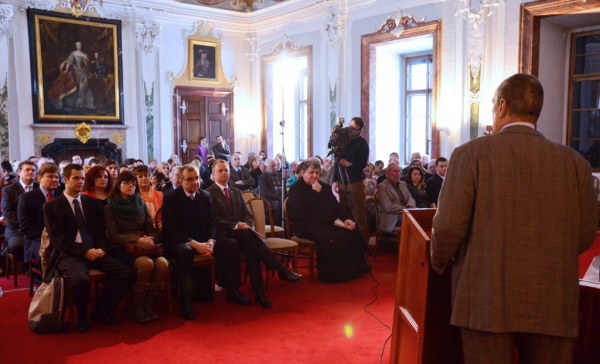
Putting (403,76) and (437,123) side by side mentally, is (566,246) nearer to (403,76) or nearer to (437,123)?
(437,123)

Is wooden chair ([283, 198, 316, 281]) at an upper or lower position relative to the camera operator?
lower

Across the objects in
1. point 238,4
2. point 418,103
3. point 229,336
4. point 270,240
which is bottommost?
point 229,336

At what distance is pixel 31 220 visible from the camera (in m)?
4.47

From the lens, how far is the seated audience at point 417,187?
6.31 meters

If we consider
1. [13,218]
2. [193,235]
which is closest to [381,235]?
[193,235]

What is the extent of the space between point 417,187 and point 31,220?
423 centimetres

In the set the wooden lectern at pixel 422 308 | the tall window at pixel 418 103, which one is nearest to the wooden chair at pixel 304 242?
the wooden lectern at pixel 422 308

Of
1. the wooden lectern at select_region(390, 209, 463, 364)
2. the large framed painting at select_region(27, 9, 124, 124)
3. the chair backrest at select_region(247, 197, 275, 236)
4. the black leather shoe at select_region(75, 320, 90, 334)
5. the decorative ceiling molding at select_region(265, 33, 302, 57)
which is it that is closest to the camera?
the wooden lectern at select_region(390, 209, 463, 364)

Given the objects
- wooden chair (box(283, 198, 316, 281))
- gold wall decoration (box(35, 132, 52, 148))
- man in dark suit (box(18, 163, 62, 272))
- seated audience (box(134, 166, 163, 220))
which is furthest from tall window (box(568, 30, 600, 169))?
gold wall decoration (box(35, 132, 52, 148))

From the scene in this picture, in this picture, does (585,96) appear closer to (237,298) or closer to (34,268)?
(237,298)

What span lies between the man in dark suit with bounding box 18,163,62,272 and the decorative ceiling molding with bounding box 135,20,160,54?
24.6 ft

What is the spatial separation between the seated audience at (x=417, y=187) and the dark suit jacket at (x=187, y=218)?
276 cm

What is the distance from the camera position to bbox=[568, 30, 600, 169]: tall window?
7.98 meters

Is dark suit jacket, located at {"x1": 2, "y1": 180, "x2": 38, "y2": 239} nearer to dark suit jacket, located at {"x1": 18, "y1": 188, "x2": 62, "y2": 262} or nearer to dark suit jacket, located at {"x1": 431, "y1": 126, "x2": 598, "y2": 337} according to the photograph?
dark suit jacket, located at {"x1": 18, "y1": 188, "x2": 62, "y2": 262}
